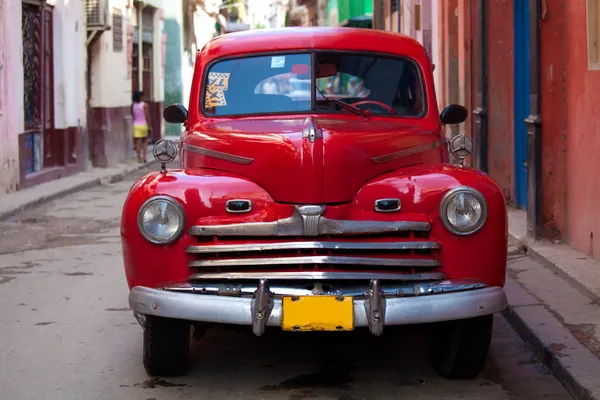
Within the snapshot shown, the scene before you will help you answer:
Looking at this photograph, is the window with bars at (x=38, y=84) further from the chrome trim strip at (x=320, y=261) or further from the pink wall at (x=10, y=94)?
the chrome trim strip at (x=320, y=261)

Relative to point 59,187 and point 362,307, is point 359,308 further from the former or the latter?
point 59,187

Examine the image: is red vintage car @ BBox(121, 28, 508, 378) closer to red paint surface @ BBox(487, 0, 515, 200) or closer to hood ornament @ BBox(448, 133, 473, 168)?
hood ornament @ BBox(448, 133, 473, 168)

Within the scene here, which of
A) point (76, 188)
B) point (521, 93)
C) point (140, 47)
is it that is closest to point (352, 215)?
point (521, 93)

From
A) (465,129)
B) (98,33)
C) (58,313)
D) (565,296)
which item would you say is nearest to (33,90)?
(98,33)

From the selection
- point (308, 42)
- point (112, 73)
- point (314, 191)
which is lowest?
point (314, 191)

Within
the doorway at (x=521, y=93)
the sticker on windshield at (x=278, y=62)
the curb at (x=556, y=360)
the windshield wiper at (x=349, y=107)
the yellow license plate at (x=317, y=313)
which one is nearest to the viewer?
the yellow license plate at (x=317, y=313)

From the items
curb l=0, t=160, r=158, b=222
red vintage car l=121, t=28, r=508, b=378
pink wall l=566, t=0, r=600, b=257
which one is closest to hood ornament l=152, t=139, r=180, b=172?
red vintage car l=121, t=28, r=508, b=378

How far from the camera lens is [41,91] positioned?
18.7 metres

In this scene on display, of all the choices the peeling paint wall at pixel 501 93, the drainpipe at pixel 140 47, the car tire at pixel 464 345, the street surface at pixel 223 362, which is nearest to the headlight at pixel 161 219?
the street surface at pixel 223 362

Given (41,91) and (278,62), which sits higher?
(41,91)

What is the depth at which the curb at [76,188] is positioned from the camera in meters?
13.9

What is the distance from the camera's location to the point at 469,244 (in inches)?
203

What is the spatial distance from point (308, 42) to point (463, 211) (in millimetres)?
1940

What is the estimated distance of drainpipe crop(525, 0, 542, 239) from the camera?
9422 mm
